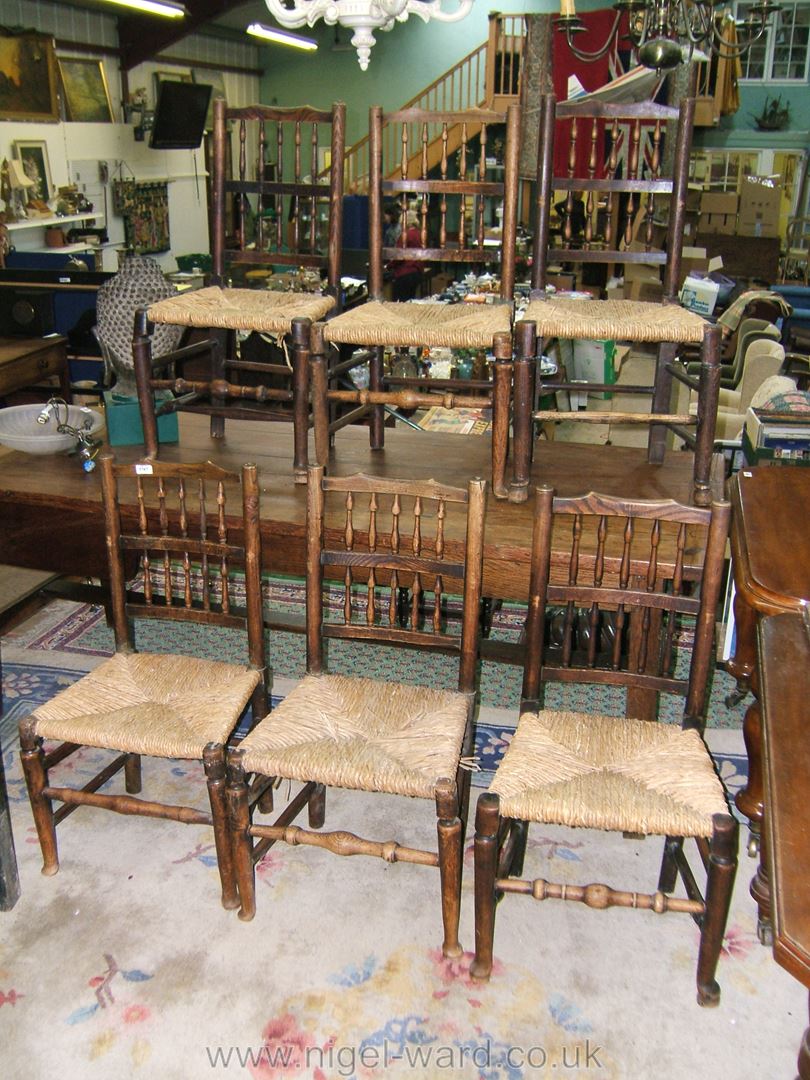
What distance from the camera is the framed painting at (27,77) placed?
7.34 meters

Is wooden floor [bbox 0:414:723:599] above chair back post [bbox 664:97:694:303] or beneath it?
beneath

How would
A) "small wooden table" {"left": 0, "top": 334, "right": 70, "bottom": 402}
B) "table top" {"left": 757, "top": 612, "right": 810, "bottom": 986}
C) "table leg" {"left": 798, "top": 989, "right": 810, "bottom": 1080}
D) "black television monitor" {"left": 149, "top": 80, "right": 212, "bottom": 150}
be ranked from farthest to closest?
"black television monitor" {"left": 149, "top": 80, "right": 212, "bottom": 150}, "small wooden table" {"left": 0, "top": 334, "right": 70, "bottom": 402}, "table leg" {"left": 798, "top": 989, "right": 810, "bottom": 1080}, "table top" {"left": 757, "top": 612, "right": 810, "bottom": 986}

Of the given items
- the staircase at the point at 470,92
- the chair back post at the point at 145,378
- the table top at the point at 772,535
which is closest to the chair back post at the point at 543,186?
the table top at the point at 772,535

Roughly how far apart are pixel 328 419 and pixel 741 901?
156cm

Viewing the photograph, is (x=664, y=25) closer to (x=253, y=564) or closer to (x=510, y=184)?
(x=510, y=184)

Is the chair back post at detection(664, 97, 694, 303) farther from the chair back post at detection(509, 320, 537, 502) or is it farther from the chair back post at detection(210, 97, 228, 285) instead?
the chair back post at detection(210, 97, 228, 285)

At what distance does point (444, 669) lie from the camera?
10.1 feet

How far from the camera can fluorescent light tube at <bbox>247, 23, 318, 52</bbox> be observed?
29.8 feet

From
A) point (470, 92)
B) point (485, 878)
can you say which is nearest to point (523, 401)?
point (485, 878)

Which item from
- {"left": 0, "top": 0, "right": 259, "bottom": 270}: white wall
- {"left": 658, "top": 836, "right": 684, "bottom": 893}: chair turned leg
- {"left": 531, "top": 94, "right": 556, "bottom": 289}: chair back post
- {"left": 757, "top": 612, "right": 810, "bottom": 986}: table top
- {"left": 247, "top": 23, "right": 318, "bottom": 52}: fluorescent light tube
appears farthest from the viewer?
{"left": 247, "top": 23, "right": 318, "bottom": 52}: fluorescent light tube

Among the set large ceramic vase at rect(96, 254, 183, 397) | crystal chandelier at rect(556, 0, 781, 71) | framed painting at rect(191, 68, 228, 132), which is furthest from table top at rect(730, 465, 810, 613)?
framed painting at rect(191, 68, 228, 132)

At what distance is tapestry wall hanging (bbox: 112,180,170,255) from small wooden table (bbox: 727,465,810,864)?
8.04 meters

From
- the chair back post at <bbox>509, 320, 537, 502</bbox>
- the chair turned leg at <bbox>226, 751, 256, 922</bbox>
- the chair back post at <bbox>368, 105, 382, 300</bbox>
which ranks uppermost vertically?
the chair back post at <bbox>368, 105, 382, 300</bbox>

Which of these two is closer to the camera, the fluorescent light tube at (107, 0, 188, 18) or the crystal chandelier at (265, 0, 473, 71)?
the crystal chandelier at (265, 0, 473, 71)
